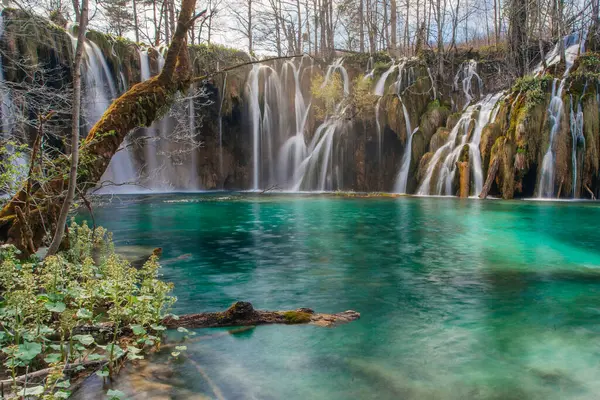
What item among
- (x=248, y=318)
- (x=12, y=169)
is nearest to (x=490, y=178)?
(x=248, y=318)

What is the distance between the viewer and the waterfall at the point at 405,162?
2353cm

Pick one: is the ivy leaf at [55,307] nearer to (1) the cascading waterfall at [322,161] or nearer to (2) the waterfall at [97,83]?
(2) the waterfall at [97,83]

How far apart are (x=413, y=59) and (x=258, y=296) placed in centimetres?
2425

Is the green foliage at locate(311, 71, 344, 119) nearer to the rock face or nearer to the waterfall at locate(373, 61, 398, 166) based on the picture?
the rock face

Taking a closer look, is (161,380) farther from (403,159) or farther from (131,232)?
(403,159)

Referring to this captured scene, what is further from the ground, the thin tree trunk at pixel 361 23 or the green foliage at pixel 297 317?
the thin tree trunk at pixel 361 23

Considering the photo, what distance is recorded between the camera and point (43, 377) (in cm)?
309

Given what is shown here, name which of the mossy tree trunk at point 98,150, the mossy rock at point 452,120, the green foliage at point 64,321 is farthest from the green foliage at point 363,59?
the green foliage at point 64,321

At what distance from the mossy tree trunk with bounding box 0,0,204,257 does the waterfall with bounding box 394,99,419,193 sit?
18.3 metres

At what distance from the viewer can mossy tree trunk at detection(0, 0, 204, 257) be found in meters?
5.46

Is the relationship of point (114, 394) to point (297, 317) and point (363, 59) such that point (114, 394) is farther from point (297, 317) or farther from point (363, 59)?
point (363, 59)

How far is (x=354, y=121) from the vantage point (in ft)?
85.1

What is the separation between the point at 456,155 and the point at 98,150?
17.8 meters

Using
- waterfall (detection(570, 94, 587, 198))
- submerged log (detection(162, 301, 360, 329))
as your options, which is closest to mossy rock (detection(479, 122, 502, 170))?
waterfall (detection(570, 94, 587, 198))
